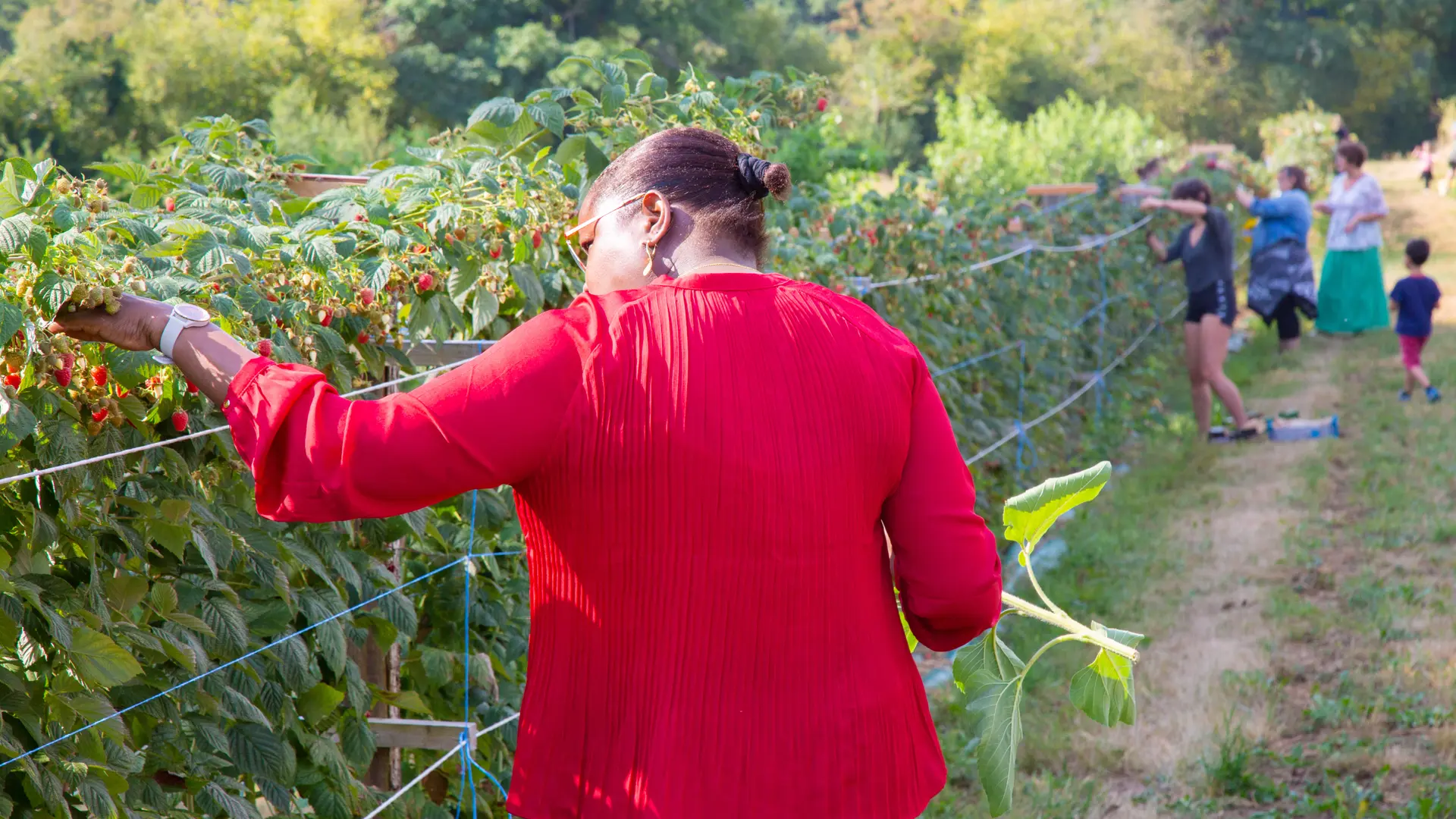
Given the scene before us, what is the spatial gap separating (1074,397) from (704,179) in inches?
242

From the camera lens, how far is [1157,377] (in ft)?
32.0

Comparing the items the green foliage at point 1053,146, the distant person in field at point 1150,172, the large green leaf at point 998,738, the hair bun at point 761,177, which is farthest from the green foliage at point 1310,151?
the hair bun at point 761,177

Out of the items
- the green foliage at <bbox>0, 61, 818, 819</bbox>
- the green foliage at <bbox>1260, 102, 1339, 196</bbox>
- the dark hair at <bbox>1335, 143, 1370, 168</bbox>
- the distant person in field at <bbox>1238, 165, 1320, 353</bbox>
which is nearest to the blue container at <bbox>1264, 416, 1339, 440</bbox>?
the distant person in field at <bbox>1238, 165, 1320, 353</bbox>

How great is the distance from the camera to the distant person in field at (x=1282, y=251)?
9156 mm

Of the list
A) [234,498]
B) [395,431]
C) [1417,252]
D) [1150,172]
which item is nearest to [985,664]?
[395,431]

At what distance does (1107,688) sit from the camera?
2137mm

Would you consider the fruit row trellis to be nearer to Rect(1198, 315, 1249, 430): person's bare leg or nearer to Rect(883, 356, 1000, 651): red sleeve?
Rect(1198, 315, 1249, 430): person's bare leg

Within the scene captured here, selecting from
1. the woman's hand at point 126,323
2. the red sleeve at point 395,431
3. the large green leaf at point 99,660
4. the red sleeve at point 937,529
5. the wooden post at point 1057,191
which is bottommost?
the wooden post at point 1057,191

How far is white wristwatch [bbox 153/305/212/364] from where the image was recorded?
1479mm

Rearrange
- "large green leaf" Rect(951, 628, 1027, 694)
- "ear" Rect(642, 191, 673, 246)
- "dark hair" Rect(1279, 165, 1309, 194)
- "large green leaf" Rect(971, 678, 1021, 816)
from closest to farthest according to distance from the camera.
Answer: "ear" Rect(642, 191, 673, 246)
"large green leaf" Rect(971, 678, 1021, 816)
"large green leaf" Rect(951, 628, 1027, 694)
"dark hair" Rect(1279, 165, 1309, 194)

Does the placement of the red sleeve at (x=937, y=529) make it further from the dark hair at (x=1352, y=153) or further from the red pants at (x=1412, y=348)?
the dark hair at (x=1352, y=153)

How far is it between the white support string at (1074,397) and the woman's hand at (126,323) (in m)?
2.98

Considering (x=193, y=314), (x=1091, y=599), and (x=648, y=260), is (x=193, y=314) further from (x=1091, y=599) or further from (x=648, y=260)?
(x=1091, y=599)

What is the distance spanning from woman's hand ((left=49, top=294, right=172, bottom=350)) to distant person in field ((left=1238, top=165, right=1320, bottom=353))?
8503 millimetres
